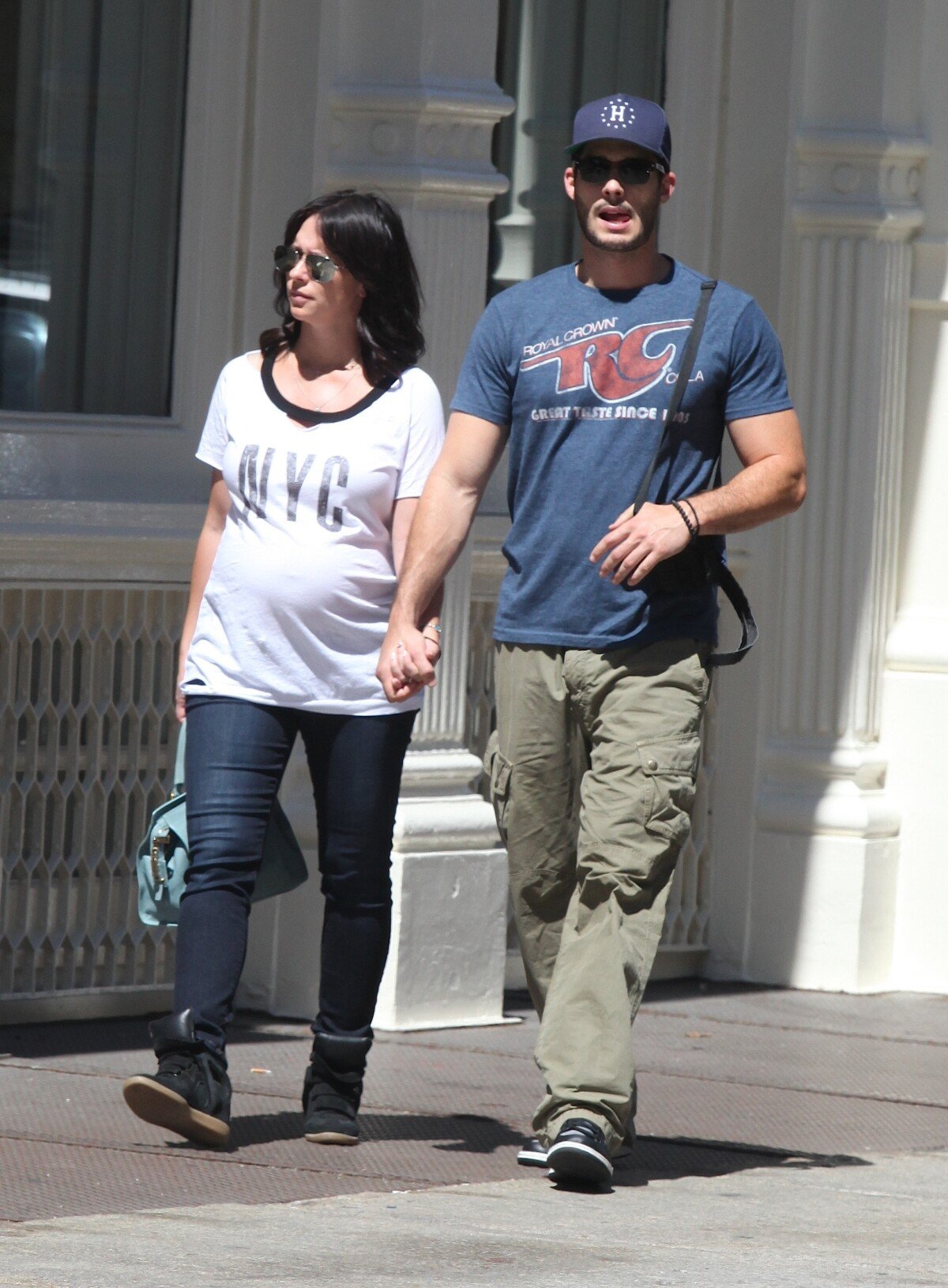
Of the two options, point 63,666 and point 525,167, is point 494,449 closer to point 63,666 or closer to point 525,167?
point 63,666

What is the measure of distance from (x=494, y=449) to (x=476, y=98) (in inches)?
72.9

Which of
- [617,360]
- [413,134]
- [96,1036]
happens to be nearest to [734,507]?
[617,360]

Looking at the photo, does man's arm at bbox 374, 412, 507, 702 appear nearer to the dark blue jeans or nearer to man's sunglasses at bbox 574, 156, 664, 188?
the dark blue jeans

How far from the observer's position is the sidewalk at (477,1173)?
173 inches

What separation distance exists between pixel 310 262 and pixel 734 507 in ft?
3.43

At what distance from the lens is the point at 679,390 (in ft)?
17.0

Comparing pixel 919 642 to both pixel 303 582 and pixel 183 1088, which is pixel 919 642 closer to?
pixel 303 582

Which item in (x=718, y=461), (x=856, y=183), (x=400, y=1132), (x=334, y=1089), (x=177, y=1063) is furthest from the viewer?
(x=856, y=183)

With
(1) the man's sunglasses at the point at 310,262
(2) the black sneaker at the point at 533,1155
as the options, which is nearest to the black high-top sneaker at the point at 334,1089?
(2) the black sneaker at the point at 533,1155

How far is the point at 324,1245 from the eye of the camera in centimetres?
448

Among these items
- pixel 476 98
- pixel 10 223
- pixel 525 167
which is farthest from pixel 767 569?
pixel 10 223

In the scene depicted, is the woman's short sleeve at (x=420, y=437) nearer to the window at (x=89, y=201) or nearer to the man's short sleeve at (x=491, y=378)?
the man's short sleeve at (x=491, y=378)

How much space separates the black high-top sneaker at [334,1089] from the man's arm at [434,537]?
75cm

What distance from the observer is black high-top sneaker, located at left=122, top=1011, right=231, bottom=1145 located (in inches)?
202
